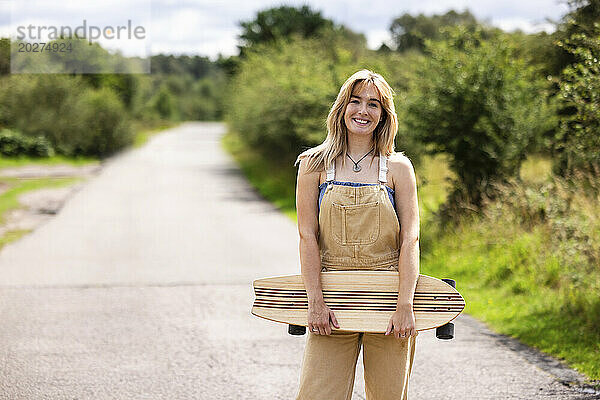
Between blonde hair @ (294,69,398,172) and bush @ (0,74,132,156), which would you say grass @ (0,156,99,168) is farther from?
blonde hair @ (294,69,398,172)

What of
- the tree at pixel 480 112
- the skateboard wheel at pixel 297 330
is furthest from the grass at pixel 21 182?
the skateboard wheel at pixel 297 330

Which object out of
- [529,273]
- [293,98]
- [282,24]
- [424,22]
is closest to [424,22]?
[424,22]

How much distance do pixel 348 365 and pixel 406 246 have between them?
620 millimetres

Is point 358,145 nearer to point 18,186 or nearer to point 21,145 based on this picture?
point 18,186

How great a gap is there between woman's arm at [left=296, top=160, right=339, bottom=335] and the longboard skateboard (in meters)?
0.05

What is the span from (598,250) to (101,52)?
1695 inches

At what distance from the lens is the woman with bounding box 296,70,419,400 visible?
3.26 metres

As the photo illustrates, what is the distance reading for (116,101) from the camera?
36406mm

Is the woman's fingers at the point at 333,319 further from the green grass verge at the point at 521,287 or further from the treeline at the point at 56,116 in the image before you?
the treeline at the point at 56,116

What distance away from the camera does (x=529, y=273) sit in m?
8.24

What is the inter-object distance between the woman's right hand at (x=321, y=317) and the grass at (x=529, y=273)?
9.51 feet

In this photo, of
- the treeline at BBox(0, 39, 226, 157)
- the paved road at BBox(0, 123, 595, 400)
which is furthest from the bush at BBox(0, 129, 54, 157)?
the paved road at BBox(0, 123, 595, 400)

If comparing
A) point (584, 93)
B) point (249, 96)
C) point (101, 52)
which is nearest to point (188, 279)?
point (584, 93)

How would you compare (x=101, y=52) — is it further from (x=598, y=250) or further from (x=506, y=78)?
(x=598, y=250)
